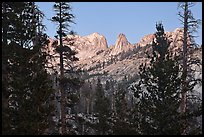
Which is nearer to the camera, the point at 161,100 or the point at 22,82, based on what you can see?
the point at 22,82

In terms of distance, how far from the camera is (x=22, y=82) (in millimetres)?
13008

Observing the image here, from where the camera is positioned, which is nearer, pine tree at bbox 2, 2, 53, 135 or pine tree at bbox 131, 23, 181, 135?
pine tree at bbox 2, 2, 53, 135

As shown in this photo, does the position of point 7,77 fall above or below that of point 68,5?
below

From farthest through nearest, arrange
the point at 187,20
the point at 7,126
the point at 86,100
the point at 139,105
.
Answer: the point at 86,100, the point at 187,20, the point at 139,105, the point at 7,126

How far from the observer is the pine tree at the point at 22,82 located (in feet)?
41.1

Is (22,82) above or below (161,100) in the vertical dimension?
above

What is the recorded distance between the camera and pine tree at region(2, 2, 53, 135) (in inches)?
494

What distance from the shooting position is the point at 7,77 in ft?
44.9

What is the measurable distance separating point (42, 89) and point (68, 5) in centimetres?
803

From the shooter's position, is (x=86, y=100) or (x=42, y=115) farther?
(x=86, y=100)

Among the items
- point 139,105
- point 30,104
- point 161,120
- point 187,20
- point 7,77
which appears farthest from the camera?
point 187,20

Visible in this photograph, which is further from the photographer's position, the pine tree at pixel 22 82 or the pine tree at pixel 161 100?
the pine tree at pixel 161 100

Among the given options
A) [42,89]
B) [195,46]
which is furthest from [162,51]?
[42,89]

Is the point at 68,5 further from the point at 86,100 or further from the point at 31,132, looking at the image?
the point at 86,100
